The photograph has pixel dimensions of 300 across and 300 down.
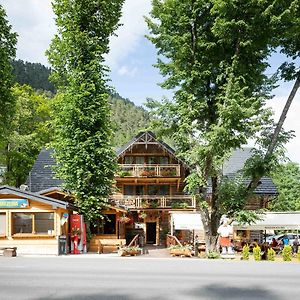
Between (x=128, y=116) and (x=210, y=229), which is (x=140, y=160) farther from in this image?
(x=128, y=116)

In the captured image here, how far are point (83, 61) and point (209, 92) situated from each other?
9.06 m

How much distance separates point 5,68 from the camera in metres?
28.4

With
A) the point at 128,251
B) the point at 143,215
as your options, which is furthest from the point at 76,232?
the point at 143,215

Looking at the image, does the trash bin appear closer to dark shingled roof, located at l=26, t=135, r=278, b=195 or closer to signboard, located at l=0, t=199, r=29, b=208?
signboard, located at l=0, t=199, r=29, b=208

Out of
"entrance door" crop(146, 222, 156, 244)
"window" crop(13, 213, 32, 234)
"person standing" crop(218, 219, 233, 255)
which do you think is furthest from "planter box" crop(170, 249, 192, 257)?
"entrance door" crop(146, 222, 156, 244)

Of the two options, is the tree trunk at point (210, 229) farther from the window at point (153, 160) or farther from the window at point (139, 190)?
the window at point (139, 190)

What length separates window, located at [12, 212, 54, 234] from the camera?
80.8 ft

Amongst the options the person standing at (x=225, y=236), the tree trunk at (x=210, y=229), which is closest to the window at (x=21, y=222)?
the tree trunk at (x=210, y=229)

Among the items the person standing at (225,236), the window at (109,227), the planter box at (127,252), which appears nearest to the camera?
the person standing at (225,236)

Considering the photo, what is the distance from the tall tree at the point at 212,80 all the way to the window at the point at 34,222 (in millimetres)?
8201

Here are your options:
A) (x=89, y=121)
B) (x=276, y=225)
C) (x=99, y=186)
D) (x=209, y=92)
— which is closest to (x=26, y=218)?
(x=99, y=186)

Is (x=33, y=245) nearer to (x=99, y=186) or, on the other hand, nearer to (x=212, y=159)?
(x=99, y=186)

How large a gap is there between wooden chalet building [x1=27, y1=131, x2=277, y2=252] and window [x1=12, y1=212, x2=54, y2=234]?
9.96m

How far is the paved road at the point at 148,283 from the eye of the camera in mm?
8617
